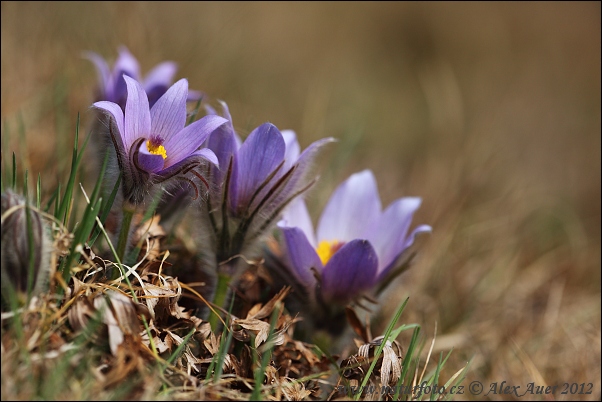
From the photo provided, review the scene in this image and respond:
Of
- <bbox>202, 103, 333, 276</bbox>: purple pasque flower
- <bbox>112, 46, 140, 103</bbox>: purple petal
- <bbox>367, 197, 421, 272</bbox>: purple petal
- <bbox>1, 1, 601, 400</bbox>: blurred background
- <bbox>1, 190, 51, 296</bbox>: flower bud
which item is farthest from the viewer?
<bbox>1, 1, 601, 400</bbox>: blurred background

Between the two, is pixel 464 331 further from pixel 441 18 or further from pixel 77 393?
pixel 441 18

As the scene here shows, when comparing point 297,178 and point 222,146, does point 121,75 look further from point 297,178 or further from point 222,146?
point 297,178

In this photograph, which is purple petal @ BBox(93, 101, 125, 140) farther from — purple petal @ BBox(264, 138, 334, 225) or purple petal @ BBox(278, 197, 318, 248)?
purple petal @ BBox(278, 197, 318, 248)

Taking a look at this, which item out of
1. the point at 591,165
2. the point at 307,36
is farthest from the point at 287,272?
the point at 307,36

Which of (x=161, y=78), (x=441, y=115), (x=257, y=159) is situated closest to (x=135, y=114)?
(x=257, y=159)

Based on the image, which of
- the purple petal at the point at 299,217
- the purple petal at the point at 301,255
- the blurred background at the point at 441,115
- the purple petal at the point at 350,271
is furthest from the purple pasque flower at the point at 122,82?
the purple petal at the point at 350,271

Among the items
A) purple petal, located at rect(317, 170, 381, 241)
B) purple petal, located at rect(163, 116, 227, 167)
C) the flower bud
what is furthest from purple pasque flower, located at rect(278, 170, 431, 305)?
the flower bud
